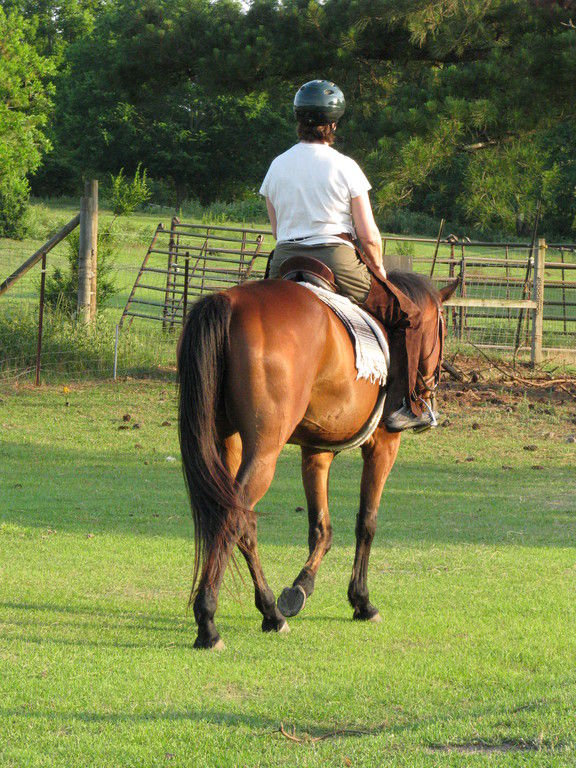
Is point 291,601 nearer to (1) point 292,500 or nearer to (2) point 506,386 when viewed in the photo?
(1) point 292,500

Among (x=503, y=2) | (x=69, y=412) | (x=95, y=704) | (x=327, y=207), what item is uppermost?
(x=503, y=2)

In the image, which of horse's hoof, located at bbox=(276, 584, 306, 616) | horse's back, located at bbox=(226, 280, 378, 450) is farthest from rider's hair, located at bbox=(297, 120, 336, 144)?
horse's hoof, located at bbox=(276, 584, 306, 616)

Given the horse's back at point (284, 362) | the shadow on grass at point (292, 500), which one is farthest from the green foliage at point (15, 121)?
the horse's back at point (284, 362)

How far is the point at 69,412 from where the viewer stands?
1366 centimetres

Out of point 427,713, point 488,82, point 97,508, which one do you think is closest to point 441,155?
point 488,82

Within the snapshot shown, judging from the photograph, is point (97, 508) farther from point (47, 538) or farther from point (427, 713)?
point (427, 713)

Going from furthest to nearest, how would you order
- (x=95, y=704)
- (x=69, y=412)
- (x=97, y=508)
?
(x=69, y=412) < (x=97, y=508) < (x=95, y=704)

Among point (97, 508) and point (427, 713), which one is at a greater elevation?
point (427, 713)

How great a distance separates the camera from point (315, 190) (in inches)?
221

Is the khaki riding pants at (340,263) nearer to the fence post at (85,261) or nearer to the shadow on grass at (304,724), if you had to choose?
the shadow on grass at (304,724)

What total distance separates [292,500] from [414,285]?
138 inches

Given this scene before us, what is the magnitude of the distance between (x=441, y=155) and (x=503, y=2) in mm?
2545

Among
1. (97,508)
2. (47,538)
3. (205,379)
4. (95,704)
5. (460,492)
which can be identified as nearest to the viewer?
(95,704)

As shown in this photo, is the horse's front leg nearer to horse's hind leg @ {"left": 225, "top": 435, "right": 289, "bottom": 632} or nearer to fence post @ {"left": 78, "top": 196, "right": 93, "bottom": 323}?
horse's hind leg @ {"left": 225, "top": 435, "right": 289, "bottom": 632}
